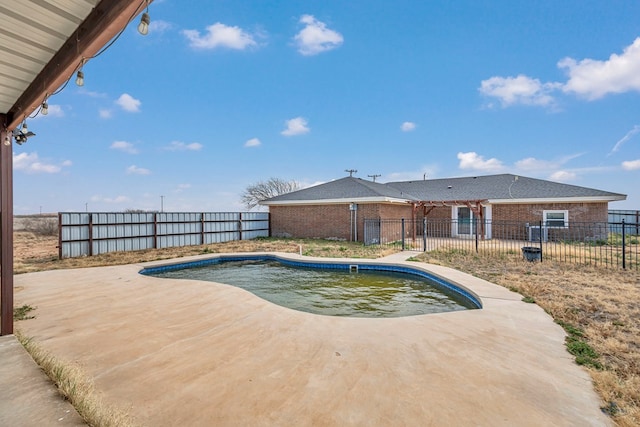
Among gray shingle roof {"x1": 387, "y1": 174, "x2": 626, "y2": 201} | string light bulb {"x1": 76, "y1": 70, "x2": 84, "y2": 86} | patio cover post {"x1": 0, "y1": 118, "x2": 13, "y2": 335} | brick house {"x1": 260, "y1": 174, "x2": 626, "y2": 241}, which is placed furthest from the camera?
gray shingle roof {"x1": 387, "y1": 174, "x2": 626, "y2": 201}

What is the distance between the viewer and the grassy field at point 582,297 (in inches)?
111

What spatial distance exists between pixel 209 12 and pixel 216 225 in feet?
33.5

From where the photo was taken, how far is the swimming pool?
6039mm

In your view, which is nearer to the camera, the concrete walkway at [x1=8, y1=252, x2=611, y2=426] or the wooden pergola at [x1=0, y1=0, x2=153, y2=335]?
the wooden pergola at [x1=0, y1=0, x2=153, y2=335]

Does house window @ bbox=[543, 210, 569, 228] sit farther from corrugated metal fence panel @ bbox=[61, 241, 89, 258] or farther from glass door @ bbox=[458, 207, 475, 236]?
corrugated metal fence panel @ bbox=[61, 241, 89, 258]

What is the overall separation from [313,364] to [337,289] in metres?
4.43

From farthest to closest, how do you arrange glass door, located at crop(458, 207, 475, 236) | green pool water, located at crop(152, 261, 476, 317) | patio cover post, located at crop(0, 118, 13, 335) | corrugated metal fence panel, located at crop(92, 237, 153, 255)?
glass door, located at crop(458, 207, 475, 236), corrugated metal fence panel, located at crop(92, 237, 153, 255), green pool water, located at crop(152, 261, 476, 317), patio cover post, located at crop(0, 118, 13, 335)

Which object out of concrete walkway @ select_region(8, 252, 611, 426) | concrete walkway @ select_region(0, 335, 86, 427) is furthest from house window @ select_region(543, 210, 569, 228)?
concrete walkway @ select_region(0, 335, 86, 427)

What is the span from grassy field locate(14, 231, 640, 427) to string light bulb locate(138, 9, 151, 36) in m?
4.83

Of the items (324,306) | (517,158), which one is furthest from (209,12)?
(517,158)

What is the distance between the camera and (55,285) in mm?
6703

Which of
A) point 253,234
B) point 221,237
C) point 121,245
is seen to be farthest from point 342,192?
point 121,245

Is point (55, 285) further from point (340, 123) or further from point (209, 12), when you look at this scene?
point (340, 123)

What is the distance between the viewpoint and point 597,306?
528 cm
